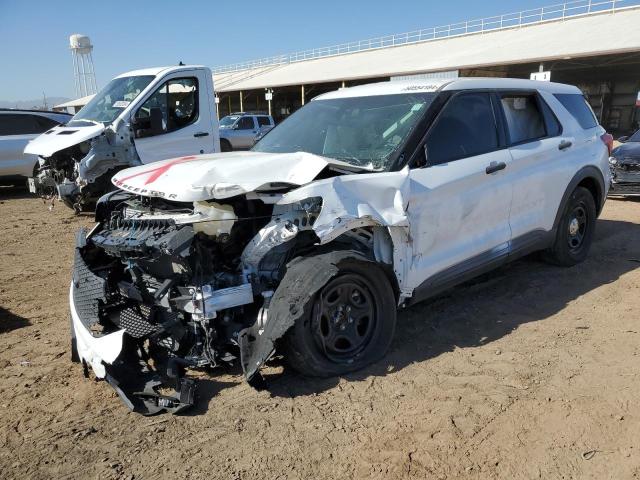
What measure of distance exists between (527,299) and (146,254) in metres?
3.32

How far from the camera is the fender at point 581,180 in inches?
203

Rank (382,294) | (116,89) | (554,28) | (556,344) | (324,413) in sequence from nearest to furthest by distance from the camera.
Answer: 1. (324,413)
2. (382,294)
3. (556,344)
4. (116,89)
5. (554,28)

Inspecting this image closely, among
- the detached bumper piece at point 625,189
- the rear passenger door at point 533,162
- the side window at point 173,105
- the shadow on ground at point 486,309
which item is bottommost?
the detached bumper piece at point 625,189

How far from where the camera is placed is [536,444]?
8.89 feet

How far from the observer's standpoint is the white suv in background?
1199 cm

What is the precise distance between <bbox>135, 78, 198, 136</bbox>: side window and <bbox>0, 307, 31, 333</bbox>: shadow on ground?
4204 millimetres

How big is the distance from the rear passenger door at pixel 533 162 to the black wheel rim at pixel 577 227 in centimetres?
54

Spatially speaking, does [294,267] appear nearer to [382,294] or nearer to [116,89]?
[382,294]

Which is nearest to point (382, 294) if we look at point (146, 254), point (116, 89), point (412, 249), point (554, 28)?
point (412, 249)

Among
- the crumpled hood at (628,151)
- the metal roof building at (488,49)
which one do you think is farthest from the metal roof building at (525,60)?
the crumpled hood at (628,151)

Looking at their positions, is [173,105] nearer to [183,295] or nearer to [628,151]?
[183,295]

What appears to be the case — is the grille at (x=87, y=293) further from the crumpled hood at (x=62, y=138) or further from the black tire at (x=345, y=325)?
the crumpled hood at (x=62, y=138)

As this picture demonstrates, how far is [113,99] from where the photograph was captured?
28.5ft

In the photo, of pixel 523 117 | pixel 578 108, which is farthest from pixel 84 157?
pixel 578 108
